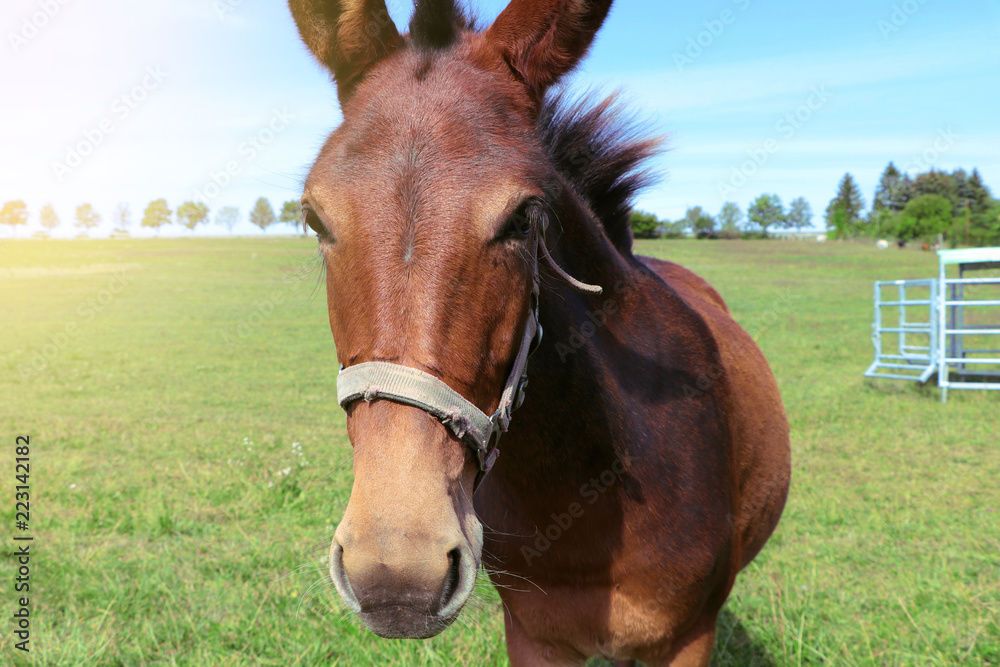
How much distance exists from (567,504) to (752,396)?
4.94ft

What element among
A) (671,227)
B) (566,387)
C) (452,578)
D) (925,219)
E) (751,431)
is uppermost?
(925,219)

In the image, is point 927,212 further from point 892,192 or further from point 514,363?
point 514,363

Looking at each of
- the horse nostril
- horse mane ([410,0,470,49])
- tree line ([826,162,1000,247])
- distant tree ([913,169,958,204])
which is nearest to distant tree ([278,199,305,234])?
horse mane ([410,0,470,49])

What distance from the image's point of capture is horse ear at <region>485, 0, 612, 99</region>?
5.88ft

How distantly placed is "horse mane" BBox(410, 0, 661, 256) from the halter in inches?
40.2

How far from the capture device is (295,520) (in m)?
5.17

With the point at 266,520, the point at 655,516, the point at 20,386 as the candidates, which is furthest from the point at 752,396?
the point at 20,386

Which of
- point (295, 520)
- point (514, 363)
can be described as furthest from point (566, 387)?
point (295, 520)

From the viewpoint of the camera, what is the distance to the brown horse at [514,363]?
4.34 ft

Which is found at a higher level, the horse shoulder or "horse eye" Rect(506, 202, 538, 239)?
"horse eye" Rect(506, 202, 538, 239)

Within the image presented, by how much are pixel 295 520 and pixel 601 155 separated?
4.07 metres

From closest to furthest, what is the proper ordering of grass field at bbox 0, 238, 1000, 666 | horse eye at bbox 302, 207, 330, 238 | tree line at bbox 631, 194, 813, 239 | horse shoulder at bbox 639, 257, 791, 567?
horse eye at bbox 302, 207, 330, 238 → horse shoulder at bbox 639, 257, 791, 567 → grass field at bbox 0, 238, 1000, 666 → tree line at bbox 631, 194, 813, 239

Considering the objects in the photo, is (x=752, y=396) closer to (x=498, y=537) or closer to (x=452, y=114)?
(x=498, y=537)

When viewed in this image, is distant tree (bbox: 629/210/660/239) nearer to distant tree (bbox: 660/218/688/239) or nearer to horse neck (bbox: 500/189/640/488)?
distant tree (bbox: 660/218/688/239)
